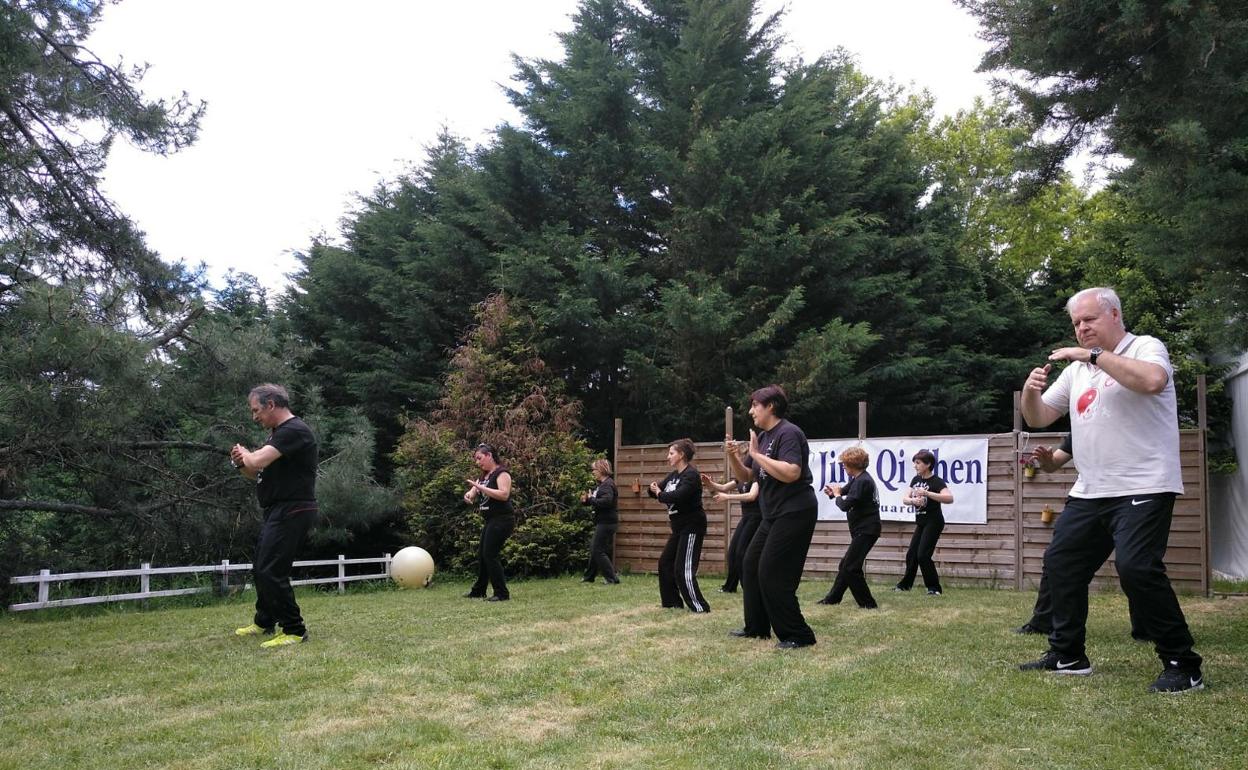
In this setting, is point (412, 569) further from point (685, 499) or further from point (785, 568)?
point (785, 568)

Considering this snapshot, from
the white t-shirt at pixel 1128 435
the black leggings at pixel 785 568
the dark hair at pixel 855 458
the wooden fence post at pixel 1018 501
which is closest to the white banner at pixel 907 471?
the wooden fence post at pixel 1018 501

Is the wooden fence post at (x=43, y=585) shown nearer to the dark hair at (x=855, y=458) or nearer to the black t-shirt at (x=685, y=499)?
the black t-shirt at (x=685, y=499)

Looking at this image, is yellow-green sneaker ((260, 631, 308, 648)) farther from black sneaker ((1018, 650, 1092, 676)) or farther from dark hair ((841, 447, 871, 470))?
dark hair ((841, 447, 871, 470))

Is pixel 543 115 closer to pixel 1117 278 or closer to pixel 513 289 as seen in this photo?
pixel 513 289

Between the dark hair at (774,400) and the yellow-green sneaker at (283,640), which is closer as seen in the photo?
the dark hair at (774,400)

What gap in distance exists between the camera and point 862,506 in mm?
10117

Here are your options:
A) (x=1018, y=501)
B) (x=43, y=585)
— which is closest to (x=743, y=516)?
(x=1018, y=501)

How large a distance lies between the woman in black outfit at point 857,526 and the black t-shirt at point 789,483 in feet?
10.1

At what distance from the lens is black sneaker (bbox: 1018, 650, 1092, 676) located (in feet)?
18.4

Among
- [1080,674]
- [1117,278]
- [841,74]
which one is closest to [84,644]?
[1080,674]

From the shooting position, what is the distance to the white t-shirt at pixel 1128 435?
5109 millimetres

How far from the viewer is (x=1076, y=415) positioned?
5.52 metres

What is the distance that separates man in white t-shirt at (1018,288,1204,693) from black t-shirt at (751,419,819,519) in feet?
5.37

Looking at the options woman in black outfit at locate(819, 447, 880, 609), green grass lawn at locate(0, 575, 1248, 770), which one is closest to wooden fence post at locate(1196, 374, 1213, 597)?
green grass lawn at locate(0, 575, 1248, 770)
